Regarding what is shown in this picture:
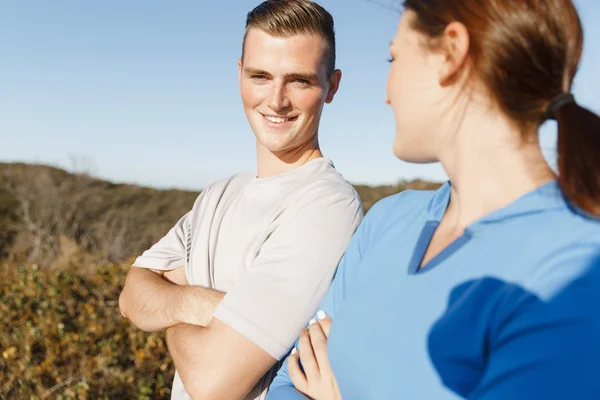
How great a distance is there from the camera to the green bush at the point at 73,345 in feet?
13.0

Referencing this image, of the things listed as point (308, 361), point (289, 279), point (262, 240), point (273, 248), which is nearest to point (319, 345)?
point (308, 361)

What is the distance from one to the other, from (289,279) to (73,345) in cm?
329

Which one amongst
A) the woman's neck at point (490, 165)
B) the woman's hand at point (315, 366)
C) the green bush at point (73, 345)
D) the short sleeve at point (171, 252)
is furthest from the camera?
the green bush at point (73, 345)

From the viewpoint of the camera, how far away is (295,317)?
1.74m

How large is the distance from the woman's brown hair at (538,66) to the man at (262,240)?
80 cm

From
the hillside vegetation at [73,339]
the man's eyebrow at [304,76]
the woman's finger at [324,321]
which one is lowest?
the hillside vegetation at [73,339]

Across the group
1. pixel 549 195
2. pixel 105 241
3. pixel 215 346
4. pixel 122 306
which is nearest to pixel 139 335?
pixel 122 306

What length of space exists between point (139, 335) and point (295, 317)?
3347mm

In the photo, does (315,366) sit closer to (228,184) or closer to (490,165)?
(490,165)

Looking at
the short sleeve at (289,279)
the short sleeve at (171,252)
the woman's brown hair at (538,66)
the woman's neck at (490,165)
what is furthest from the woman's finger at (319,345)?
the short sleeve at (171,252)

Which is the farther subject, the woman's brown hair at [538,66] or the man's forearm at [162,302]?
the man's forearm at [162,302]

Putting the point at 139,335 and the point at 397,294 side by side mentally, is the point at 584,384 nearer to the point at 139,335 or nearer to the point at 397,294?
the point at 397,294

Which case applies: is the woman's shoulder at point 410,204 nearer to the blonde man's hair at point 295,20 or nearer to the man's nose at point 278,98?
the man's nose at point 278,98

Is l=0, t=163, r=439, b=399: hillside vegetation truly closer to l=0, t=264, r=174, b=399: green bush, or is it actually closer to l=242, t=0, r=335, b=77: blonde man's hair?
l=0, t=264, r=174, b=399: green bush
